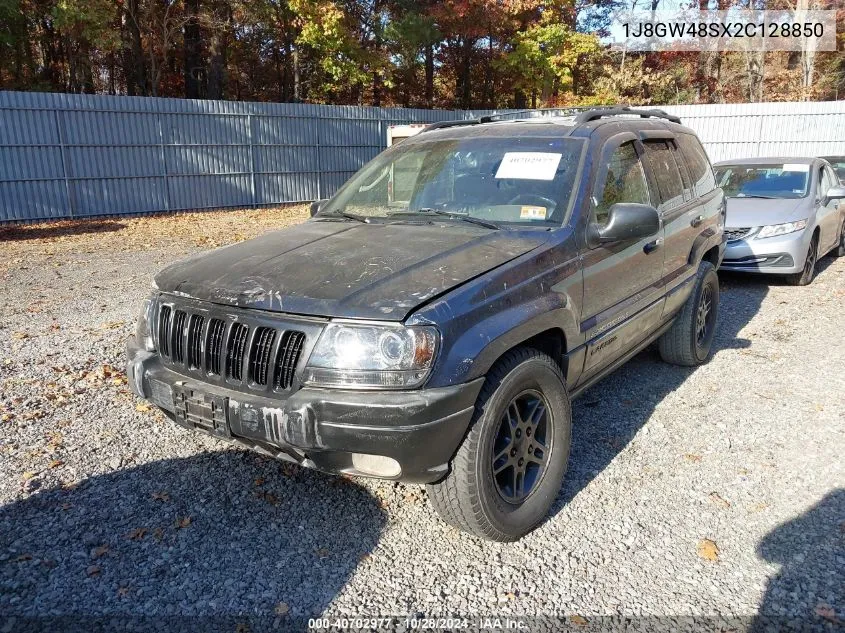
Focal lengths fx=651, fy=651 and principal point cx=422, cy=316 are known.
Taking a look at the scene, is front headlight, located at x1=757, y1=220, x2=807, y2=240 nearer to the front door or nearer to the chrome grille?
the chrome grille

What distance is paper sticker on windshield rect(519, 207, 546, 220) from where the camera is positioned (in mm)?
3564

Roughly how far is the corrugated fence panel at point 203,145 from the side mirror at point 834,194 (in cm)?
Answer: 1175

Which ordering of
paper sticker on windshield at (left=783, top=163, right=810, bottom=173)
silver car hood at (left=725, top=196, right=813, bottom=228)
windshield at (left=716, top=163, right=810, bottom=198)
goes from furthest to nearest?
paper sticker on windshield at (left=783, top=163, right=810, bottom=173) < windshield at (left=716, top=163, right=810, bottom=198) < silver car hood at (left=725, top=196, right=813, bottom=228)

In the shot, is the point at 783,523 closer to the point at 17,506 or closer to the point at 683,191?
the point at 683,191

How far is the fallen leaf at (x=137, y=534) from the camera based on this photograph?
3117mm

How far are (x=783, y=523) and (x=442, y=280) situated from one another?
2.11 metres

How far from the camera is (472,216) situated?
3.71 m

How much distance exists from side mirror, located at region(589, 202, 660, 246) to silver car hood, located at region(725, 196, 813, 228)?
518cm

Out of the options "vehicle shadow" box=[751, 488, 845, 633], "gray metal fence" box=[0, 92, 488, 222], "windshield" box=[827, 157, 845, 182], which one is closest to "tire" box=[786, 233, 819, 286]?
"windshield" box=[827, 157, 845, 182]

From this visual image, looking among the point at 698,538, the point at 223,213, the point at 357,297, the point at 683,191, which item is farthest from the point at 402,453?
the point at 223,213

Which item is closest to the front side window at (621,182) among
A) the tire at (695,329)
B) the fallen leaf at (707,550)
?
the tire at (695,329)

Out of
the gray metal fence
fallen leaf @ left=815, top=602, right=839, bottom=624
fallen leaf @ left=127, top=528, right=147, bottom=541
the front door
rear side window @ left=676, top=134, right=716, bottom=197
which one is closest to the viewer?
fallen leaf @ left=815, top=602, right=839, bottom=624

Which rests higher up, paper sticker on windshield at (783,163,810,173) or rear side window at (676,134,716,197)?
rear side window at (676,134,716,197)

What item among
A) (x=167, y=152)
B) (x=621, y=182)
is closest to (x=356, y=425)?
(x=621, y=182)
